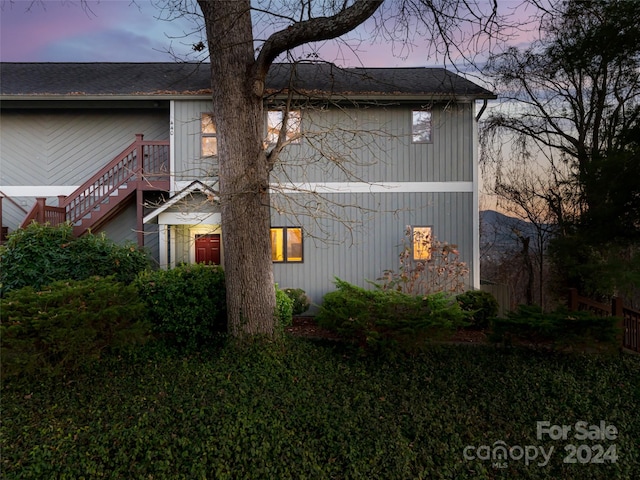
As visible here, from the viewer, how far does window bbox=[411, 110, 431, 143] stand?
34.4ft

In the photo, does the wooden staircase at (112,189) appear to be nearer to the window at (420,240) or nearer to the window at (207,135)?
the window at (207,135)

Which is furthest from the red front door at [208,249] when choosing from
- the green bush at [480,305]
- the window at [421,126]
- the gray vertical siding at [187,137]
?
the green bush at [480,305]

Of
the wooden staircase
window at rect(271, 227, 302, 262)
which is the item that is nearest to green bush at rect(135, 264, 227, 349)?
the wooden staircase

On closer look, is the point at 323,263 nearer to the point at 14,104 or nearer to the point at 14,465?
the point at 14,465

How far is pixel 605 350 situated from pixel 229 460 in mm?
6420

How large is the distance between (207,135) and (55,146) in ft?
15.0

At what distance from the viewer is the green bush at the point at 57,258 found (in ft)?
24.9

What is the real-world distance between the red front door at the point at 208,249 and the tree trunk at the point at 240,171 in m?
4.78

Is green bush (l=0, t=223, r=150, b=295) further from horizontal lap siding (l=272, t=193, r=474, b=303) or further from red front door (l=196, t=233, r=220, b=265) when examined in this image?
horizontal lap siding (l=272, t=193, r=474, b=303)

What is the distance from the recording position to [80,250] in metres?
8.09

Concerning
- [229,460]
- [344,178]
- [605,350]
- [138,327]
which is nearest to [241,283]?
[138,327]

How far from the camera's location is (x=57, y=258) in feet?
25.6

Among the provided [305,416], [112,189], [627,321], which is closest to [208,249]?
[112,189]

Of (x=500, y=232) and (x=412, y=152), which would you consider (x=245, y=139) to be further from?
(x=500, y=232)
